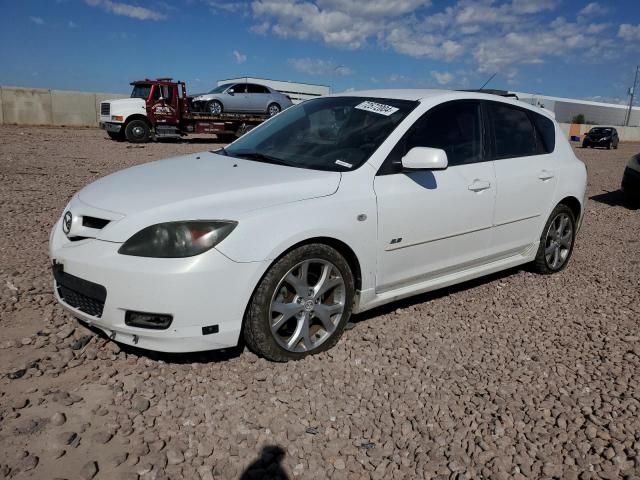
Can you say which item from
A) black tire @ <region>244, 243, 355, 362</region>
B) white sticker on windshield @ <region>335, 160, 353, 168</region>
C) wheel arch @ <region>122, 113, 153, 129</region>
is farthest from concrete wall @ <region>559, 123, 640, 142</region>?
black tire @ <region>244, 243, 355, 362</region>

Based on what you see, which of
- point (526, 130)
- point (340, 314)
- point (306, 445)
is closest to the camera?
point (306, 445)

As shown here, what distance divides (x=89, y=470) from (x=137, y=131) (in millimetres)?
19593

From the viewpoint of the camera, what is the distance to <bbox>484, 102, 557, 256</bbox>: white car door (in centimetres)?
442

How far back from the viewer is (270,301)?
122 inches

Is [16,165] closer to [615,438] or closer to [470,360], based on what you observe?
[470,360]

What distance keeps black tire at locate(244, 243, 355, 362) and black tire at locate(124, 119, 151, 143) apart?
61.2 ft

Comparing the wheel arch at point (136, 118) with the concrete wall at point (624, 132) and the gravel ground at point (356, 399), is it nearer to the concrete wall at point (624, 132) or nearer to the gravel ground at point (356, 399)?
the gravel ground at point (356, 399)

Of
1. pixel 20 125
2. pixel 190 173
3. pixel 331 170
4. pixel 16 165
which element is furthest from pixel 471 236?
pixel 20 125

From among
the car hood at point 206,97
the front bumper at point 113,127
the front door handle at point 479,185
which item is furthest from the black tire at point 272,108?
the front door handle at point 479,185

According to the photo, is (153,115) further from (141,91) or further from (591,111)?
(591,111)

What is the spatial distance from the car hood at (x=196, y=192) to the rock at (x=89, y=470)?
113 cm

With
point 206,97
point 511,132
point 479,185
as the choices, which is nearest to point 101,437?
point 479,185

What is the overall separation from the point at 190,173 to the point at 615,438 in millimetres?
2890

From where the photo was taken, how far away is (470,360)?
352 centimetres
